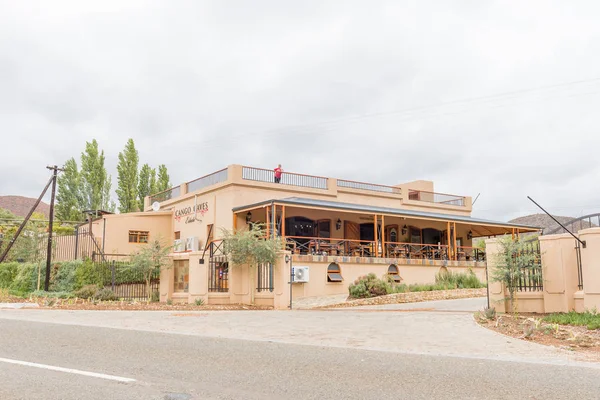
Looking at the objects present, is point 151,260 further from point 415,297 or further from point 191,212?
point 415,297

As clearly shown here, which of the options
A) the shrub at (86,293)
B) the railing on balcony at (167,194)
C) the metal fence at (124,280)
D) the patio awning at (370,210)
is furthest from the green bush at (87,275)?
the railing on balcony at (167,194)

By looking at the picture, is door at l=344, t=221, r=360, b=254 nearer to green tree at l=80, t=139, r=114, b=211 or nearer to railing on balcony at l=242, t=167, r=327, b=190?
A: railing on balcony at l=242, t=167, r=327, b=190

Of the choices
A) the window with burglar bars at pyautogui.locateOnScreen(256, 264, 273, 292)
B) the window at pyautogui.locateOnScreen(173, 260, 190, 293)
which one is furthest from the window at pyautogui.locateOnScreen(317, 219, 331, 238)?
the window at pyautogui.locateOnScreen(173, 260, 190, 293)

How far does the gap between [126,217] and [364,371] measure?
26140 mm

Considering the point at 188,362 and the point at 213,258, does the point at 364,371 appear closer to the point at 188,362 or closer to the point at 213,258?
the point at 188,362

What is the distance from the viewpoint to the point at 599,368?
735cm

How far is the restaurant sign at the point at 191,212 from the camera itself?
29141 millimetres

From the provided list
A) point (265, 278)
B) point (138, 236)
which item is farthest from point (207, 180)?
point (265, 278)

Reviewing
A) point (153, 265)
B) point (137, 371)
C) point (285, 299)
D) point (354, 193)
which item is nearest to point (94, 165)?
point (354, 193)

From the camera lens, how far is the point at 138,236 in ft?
102

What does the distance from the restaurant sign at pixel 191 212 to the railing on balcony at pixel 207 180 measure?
1122 mm

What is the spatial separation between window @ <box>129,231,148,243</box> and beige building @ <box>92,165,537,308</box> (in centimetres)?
6

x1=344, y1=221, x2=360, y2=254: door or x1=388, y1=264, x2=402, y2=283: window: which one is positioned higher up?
x1=344, y1=221, x2=360, y2=254: door

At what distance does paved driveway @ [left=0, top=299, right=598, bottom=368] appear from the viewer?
8.99m
